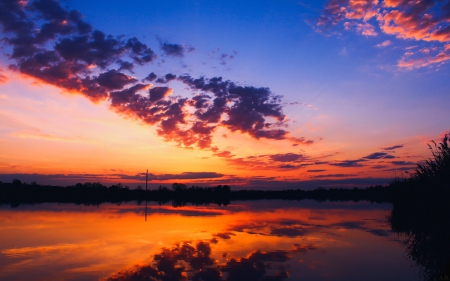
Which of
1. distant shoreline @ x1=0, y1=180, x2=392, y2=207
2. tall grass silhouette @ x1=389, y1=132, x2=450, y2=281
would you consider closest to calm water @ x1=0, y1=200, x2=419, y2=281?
tall grass silhouette @ x1=389, y1=132, x2=450, y2=281

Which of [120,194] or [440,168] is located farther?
[120,194]

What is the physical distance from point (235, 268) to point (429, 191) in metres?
9.51

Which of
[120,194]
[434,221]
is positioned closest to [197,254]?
[434,221]

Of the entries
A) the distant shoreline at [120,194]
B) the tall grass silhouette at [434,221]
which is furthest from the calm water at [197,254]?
the distant shoreline at [120,194]

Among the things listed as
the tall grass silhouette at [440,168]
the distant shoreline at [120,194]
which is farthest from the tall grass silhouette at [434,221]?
the distant shoreline at [120,194]

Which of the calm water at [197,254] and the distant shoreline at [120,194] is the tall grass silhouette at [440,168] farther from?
the distant shoreline at [120,194]

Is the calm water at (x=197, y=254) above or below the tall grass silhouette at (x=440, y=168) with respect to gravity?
below

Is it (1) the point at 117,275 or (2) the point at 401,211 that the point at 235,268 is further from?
(2) the point at 401,211

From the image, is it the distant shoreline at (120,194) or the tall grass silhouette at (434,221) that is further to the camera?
the distant shoreline at (120,194)

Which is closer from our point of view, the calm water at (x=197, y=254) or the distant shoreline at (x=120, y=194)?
the calm water at (x=197, y=254)

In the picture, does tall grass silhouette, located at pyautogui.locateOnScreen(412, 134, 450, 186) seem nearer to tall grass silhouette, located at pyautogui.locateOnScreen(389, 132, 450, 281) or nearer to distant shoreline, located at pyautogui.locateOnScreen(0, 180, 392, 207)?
tall grass silhouette, located at pyautogui.locateOnScreen(389, 132, 450, 281)

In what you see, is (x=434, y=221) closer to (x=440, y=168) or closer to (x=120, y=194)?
(x=440, y=168)

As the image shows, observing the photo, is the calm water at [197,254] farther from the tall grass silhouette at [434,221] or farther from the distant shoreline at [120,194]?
the distant shoreline at [120,194]

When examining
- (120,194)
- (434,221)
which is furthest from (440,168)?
(120,194)
